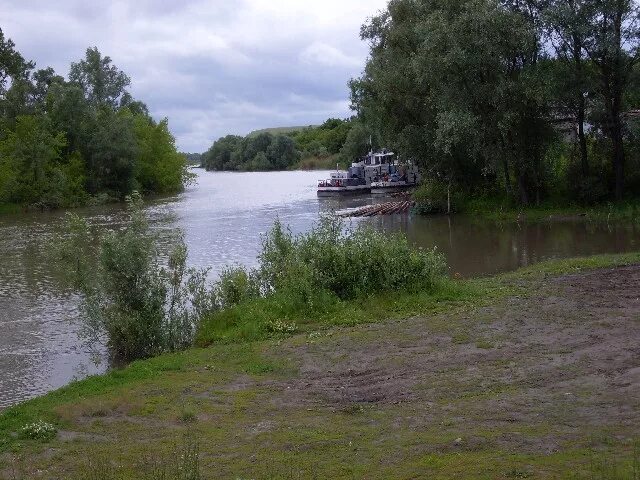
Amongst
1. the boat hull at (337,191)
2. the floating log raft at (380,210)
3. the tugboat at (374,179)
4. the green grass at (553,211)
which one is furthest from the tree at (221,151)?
the green grass at (553,211)

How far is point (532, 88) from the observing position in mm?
32750

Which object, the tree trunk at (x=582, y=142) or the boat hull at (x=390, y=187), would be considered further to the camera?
the boat hull at (x=390, y=187)

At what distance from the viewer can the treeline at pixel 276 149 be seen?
14088cm

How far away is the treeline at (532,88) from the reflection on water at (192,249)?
4.23 meters

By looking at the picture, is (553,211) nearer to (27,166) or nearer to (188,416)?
(188,416)

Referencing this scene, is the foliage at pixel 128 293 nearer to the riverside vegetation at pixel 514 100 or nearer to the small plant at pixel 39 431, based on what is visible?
the small plant at pixel 39 431

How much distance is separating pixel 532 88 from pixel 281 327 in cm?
2310

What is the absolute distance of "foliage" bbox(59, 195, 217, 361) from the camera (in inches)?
565

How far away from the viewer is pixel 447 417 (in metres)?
8.29

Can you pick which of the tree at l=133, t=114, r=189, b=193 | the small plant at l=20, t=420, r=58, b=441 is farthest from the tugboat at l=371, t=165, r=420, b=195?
the small plant at l=20, t=420, r=58, b=441

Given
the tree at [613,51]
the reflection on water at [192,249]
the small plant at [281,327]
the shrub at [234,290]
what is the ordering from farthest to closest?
the tree at [613,51] < the shrub at [234,290] < the reflection on water at [192,249] < the small plant at [281,327]

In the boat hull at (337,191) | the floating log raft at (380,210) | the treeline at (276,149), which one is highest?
the treeline at (276,149)

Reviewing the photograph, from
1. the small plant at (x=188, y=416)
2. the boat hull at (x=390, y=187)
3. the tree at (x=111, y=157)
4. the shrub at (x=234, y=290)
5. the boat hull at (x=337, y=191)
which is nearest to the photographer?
the small plant at (x=188, y=416)

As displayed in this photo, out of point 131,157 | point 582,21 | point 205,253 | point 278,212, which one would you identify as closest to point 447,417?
point 205,253
